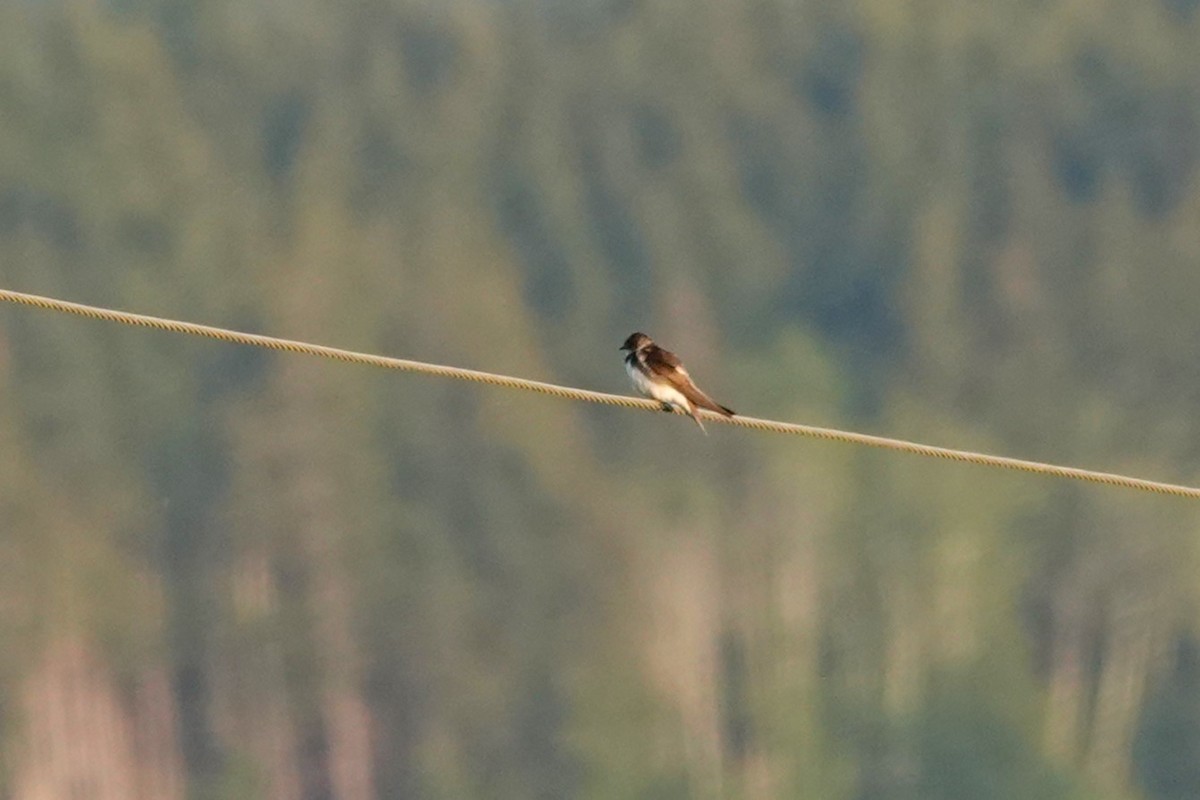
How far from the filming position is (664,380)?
15.2m

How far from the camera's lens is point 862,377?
186 ft

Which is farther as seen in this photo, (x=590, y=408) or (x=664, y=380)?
(x=590, y=408)

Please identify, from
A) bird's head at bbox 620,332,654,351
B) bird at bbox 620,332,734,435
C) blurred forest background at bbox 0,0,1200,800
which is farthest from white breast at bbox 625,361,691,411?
blurred forest background at bbox 0,0,1200,800

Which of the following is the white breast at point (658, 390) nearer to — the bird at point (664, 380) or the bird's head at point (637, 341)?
the bird at point (664, 380)

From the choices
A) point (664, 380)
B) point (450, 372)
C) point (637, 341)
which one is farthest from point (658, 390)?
point (450, 372)

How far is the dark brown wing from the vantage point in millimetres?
14891

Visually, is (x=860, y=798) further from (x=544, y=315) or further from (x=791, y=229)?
(x=791, y=229)

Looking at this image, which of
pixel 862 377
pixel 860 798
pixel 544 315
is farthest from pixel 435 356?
pixel 860 798

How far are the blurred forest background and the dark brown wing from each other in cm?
3361

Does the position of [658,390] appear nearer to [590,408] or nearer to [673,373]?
[673,373]

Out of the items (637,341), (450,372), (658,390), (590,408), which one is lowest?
(450,372)

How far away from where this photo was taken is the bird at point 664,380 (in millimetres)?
14875

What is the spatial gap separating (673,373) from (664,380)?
6 cm

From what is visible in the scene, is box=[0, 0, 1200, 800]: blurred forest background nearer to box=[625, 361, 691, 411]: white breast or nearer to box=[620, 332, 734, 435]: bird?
box=[620, 332, 734, 435]: bird
